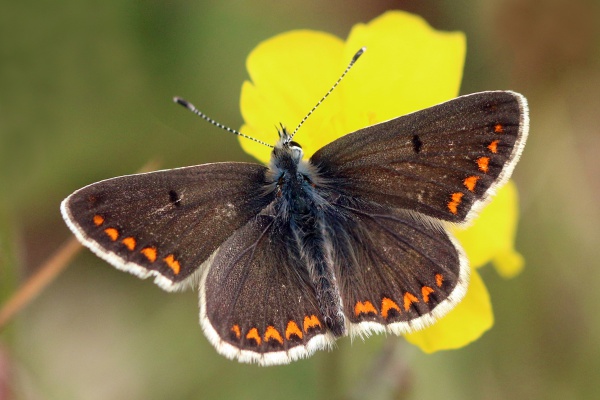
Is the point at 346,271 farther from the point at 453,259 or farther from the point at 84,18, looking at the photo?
the point at 84,18

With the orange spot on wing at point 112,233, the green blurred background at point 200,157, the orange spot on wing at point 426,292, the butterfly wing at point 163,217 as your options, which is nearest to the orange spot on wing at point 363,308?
the orange spot on wing at point 426,292

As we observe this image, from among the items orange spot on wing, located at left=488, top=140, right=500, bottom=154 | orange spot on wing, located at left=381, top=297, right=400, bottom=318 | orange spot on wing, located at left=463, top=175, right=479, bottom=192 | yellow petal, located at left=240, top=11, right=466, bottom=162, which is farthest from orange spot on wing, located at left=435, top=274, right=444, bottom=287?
yellow petal, located at left=240, top=11, right=466, bottom=162

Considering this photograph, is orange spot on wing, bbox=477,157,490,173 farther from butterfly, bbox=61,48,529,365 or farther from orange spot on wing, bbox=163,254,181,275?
orange spot on wing, bbox=163,254,181,275

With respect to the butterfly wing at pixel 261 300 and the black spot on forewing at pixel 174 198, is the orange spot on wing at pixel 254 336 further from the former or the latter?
the black spot on forewing at pixel 174 198

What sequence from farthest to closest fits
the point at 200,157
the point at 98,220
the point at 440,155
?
the point at 200,157 < the point at 440,155 < the point at 98,220

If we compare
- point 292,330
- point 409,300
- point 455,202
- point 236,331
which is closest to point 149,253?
point 236,331

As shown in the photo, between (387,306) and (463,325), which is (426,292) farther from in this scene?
(463,325)
